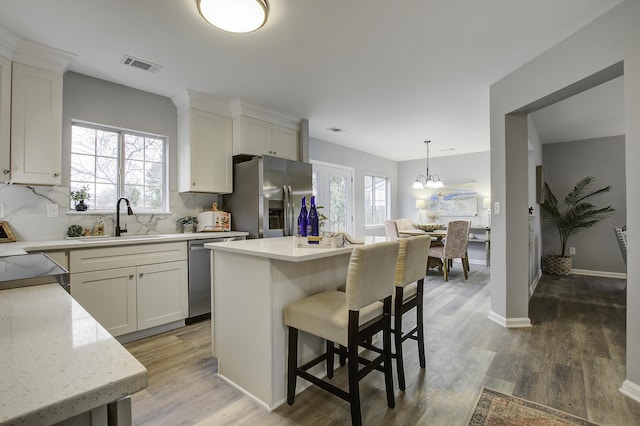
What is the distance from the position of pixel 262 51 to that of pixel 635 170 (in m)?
2.75

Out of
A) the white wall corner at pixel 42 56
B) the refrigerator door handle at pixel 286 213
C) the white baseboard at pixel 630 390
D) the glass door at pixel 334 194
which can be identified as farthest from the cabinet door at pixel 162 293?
the white baseboard at pixel 630 390

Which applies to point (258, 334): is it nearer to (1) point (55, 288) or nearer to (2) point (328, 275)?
(2) point (328, 275)

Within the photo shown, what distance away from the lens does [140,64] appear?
2.77 m

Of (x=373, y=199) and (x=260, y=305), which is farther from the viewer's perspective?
(x=373, y=199)

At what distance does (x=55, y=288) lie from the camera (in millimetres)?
1110

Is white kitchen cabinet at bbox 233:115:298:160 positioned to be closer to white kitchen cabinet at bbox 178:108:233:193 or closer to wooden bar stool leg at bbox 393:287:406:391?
white kitchen cabinet at bbox 178:108:233:193

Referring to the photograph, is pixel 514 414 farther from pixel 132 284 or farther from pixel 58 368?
pixel 132 284

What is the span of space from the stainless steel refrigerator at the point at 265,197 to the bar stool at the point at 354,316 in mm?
1862

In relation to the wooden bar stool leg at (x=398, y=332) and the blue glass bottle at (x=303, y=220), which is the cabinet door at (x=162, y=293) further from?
the wooden bar stool leg at (x=398, y=332)

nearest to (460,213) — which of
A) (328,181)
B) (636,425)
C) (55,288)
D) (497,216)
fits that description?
(328,181)

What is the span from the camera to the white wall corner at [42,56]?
7.91ft

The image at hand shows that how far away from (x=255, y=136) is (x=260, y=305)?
2.63 meters

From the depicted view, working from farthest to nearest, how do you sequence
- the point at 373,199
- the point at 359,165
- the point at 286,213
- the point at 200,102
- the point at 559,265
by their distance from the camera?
the point at 373,199 → the point at 359,165 → the point at 559,265 → the point at 286,213 → the point at 200,102

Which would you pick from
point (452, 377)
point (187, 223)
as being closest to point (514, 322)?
point (452, 377)
